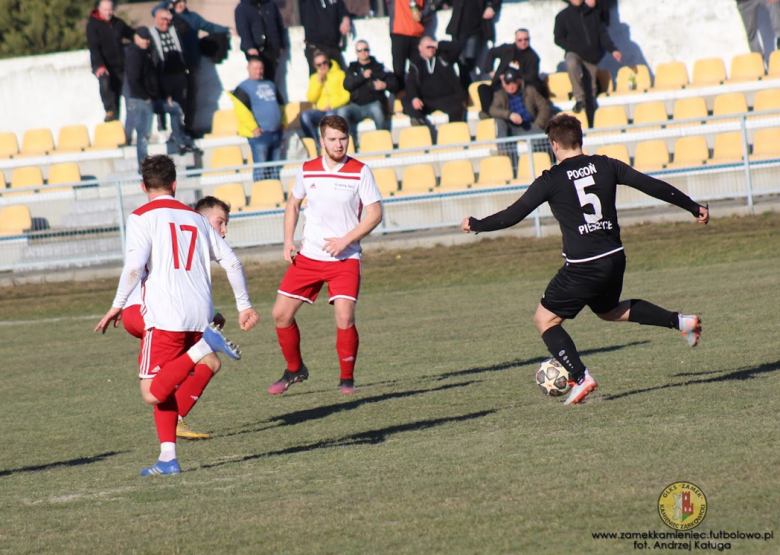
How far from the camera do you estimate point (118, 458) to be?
625 cm

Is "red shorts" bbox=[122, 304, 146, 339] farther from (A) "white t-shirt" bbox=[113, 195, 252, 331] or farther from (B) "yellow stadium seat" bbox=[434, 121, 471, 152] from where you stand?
(B) "yellow stadium seat" bbox=[434, 121, 471, 152]

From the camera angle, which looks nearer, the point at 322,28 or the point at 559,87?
the point at 559,87

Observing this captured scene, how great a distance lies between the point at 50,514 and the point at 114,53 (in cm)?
1669

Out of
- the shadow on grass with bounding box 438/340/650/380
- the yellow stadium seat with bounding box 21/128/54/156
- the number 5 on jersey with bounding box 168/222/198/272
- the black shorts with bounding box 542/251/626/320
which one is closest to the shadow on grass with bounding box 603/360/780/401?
the black shorts with bounding box 542/251/626/320

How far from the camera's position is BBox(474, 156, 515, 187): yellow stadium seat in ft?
56.2

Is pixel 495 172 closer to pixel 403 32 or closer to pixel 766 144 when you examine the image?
pixel 403 32

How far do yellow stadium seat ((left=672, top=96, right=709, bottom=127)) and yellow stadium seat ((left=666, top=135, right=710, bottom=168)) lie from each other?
137cm

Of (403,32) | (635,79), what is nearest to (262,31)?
(403,32)

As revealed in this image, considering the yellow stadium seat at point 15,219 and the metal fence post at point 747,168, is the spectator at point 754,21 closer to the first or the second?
the metal fence post at point 747,168

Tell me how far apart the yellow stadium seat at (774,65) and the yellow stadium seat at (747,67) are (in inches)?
6.3

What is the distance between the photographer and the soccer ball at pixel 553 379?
21.6 feet

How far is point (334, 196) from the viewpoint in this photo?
7.91 m

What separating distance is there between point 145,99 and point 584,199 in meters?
14.5

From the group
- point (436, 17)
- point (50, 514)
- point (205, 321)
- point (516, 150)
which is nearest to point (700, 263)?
→ point (516, 150)
